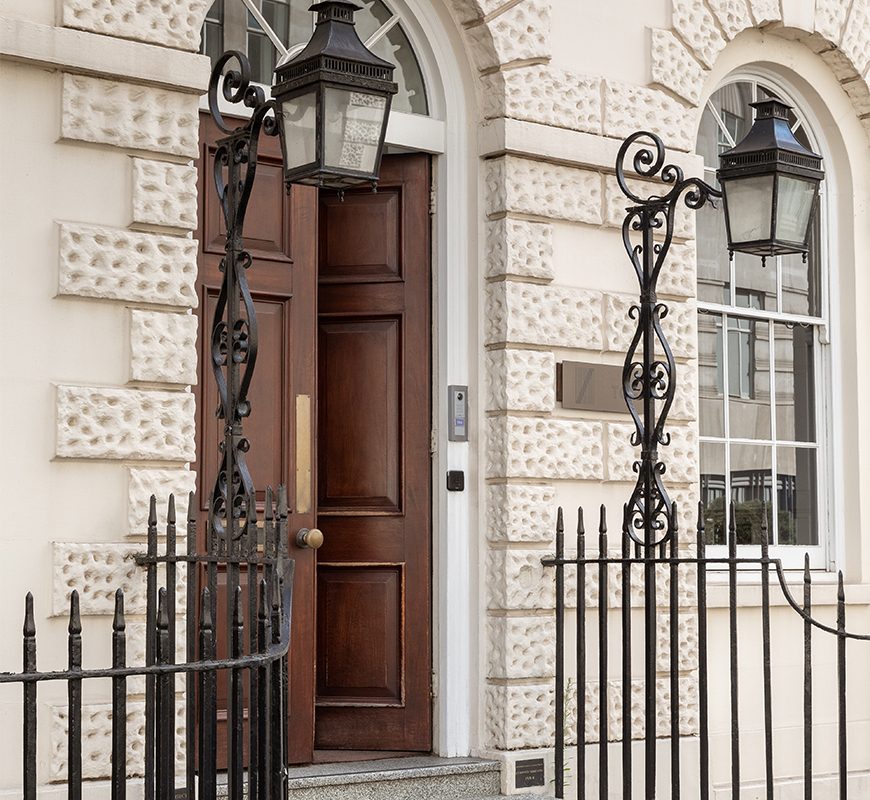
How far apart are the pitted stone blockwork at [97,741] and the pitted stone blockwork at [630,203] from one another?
312cm

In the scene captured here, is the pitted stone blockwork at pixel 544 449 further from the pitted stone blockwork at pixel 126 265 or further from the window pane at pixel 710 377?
the pitted stone blockwork at pixel 126 265

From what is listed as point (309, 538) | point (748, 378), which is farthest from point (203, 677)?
point (748, 378)

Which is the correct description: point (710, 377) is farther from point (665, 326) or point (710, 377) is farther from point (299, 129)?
point (299, 129)

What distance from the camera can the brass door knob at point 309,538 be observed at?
20.7 feet

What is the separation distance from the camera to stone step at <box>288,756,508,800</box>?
5.95 meters

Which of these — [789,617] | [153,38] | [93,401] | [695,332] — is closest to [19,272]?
[93,401]

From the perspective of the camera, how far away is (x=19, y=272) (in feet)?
17.7

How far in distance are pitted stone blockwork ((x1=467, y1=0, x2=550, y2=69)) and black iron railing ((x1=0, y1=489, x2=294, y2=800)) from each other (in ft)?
8.97

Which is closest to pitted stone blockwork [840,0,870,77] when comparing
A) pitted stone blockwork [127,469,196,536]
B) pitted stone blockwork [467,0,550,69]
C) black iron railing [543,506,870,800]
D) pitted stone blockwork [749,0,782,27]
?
pitted stone blockwork [749,0,782,27]

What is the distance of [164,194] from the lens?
5672 millimetres

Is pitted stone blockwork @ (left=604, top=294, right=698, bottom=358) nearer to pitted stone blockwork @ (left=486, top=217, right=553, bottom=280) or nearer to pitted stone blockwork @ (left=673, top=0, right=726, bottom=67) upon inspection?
pitted stone blockwork @ (left=486, top=217, right=553, bottom=280)

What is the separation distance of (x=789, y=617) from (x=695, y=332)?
1.64 metres

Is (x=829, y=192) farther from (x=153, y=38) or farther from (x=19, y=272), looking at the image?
(x=19, y=272)

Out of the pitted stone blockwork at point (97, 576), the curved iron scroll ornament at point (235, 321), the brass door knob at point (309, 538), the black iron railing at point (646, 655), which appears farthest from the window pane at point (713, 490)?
the pitted stone blockwork at point (97, 576)
